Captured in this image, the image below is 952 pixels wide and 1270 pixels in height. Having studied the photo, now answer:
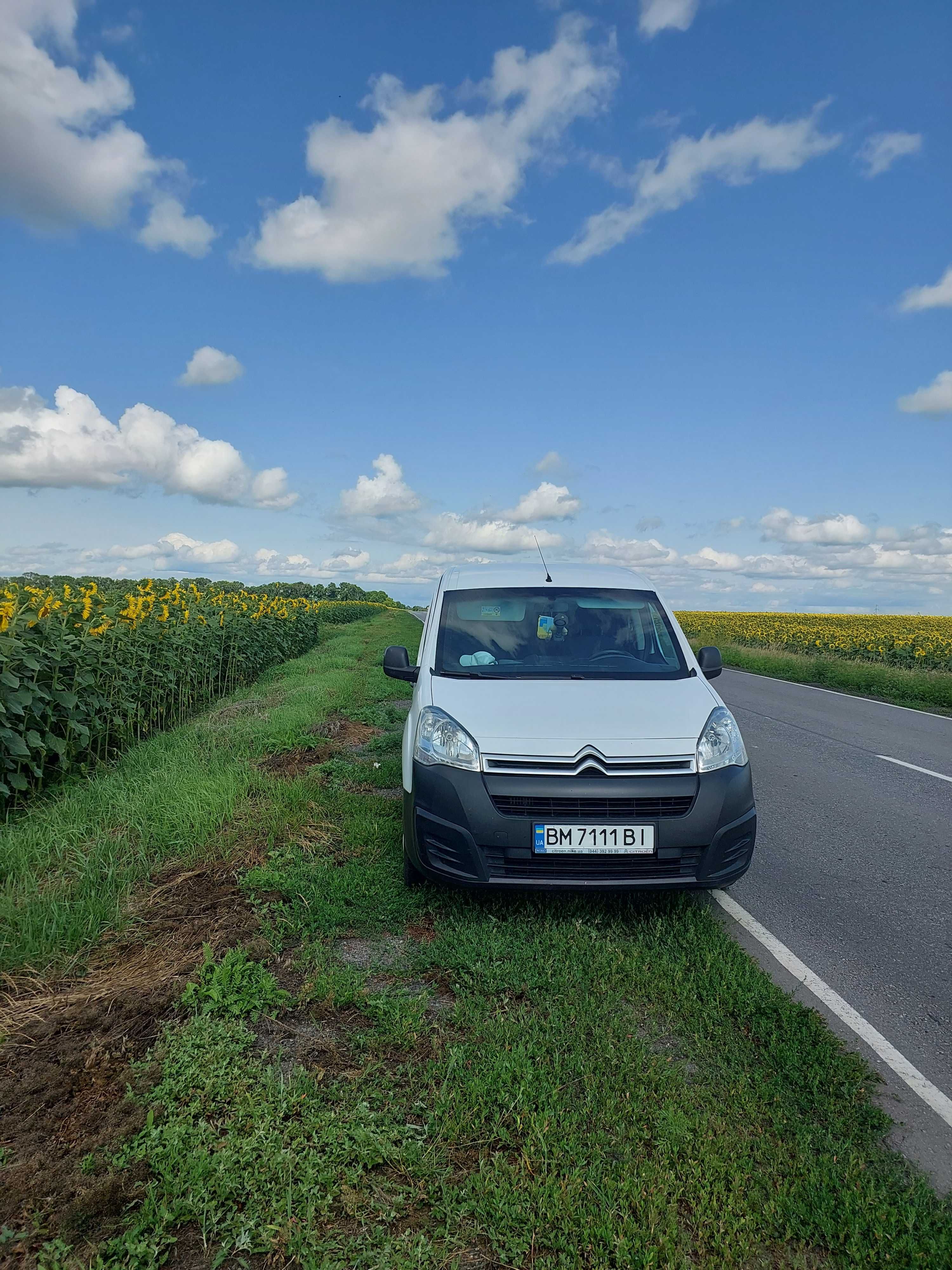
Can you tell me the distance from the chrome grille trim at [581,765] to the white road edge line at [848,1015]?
1.01 metres

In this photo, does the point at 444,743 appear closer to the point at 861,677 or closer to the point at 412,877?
the point at 412,877

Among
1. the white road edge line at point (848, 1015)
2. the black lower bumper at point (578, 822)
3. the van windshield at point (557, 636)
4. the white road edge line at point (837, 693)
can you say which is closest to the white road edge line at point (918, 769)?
the van windshield at point (557, 636)

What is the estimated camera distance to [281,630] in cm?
1723

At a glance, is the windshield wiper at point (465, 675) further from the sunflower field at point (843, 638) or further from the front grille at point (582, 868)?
the sunflower field at point (843, 638)

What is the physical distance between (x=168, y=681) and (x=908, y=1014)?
8.03 metres

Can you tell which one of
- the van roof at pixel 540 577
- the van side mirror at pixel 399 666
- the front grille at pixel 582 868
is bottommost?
the front grille at pixel 582 868

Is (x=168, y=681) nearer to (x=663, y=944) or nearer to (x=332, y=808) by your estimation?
(x=332, y=808)

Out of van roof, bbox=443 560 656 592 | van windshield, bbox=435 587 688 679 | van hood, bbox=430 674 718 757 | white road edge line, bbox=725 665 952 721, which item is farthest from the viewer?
white road edge line, bbox=725 665 952 721

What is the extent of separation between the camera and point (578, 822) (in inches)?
150

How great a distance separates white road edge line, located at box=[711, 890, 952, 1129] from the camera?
114 inches

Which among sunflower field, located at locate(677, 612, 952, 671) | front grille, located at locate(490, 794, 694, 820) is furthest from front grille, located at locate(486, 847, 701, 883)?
sunflower field, located at locate(677, 612, 952, 671)

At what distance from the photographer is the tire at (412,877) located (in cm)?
435

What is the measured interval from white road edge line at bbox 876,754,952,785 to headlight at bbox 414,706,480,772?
19.5ft

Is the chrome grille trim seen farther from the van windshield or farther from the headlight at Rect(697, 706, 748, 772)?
the van windshield
